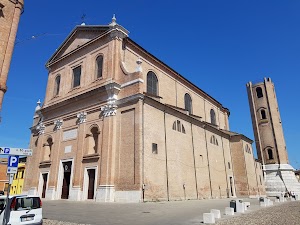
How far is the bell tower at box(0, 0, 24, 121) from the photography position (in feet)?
48.5

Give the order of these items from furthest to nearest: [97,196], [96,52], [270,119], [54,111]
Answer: [270,119], [54,111], [96,52], [97,196]

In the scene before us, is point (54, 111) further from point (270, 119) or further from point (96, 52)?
point (270, 119)

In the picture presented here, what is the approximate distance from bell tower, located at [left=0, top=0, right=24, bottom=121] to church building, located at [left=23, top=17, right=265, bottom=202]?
7.09 meters

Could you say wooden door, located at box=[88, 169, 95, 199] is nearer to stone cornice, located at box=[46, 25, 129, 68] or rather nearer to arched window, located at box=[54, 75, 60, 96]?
arched window, located at box=[54, 75, 60, 96]

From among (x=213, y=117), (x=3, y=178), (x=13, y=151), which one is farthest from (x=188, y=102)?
(x=3, y=178)

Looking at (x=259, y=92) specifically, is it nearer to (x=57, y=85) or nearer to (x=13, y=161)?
(x=57, y=85)

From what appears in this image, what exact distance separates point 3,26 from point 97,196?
12760mm

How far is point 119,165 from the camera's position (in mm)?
17500

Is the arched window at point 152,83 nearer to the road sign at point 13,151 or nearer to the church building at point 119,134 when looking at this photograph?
the church building at point 119,134

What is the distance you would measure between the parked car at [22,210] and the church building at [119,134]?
886 cm

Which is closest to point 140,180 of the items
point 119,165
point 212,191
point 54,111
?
point 119,165

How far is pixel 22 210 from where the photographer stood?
738cm

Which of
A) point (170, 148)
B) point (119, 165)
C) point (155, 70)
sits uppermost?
point (155, 70)

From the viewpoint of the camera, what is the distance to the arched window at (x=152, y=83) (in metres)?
23.3
